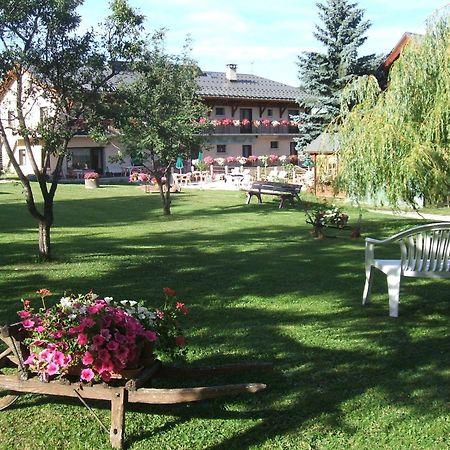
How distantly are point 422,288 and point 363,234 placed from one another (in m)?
6.52

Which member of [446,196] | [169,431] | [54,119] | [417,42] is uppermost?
[417,42]

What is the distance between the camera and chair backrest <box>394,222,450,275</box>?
6.78 meters

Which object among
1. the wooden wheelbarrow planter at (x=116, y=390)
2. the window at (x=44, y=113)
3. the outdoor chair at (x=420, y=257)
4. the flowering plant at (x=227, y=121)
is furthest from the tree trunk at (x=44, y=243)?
the flowering plant at (x=227, y=121)

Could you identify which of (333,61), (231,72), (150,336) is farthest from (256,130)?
(150,336)

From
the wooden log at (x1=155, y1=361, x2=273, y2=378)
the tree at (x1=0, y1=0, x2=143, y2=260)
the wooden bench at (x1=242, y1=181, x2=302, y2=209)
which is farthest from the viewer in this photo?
the wooden bench at (x1=242, y1=181, x2=302, y2=209)

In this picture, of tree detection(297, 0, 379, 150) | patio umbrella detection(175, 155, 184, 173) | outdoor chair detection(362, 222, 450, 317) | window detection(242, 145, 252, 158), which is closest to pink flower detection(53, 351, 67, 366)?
outdoor chair detection(362, 222, 450, 317)

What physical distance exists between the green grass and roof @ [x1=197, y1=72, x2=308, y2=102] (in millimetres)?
38559

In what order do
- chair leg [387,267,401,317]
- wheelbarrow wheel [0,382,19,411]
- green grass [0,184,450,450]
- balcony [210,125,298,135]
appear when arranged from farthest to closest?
balcony [210,125,298,135], chair leg [387,267,401,317], wheelbarrow wheel [0,382,19,411], green grass [0,184,450,450]

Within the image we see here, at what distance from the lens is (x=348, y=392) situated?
4.55 metres

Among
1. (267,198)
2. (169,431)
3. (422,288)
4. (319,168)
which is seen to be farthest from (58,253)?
(267,198)

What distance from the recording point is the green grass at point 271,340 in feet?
13.0

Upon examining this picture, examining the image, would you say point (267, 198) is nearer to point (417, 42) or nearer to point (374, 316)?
point (417, 42)

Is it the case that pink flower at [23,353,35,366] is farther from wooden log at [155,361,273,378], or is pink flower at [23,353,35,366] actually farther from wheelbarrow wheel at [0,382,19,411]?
wooden log at [155,361,273,378]

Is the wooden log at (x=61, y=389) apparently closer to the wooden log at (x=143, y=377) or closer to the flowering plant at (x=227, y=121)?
the wooden log at (x=143, y=377)
